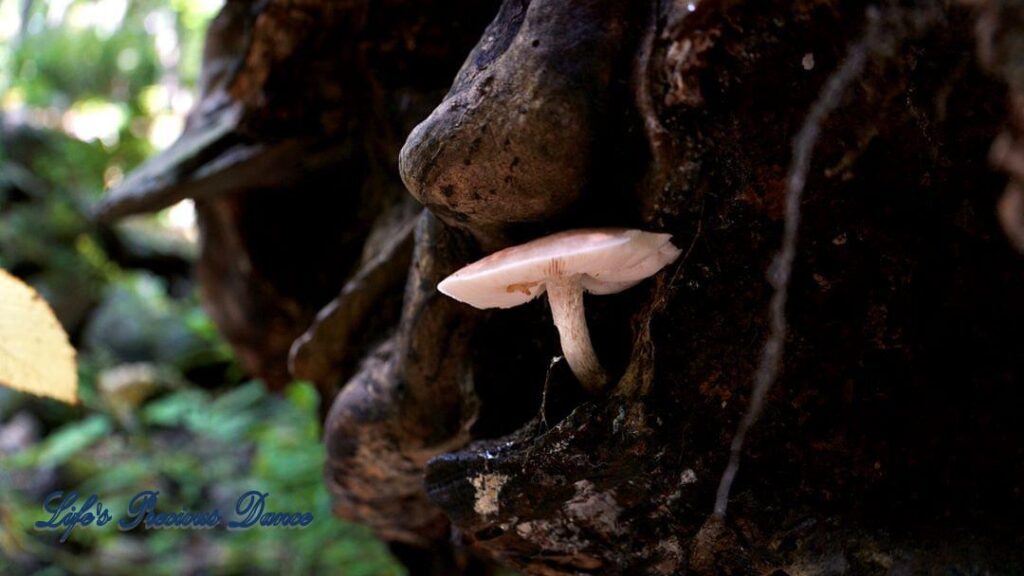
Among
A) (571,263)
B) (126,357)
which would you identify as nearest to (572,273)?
(571,263)

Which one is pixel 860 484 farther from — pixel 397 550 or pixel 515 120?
pixel 397 550

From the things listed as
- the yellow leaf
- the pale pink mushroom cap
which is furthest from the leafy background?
the pale pink mushroom cap

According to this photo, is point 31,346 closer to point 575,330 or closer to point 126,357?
point 575,330

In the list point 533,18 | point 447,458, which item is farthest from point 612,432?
point 533,18

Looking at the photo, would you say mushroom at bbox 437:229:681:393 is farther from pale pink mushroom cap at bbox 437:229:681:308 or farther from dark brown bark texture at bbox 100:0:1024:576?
dark brown bark texture at bbox 100:0:1024:576

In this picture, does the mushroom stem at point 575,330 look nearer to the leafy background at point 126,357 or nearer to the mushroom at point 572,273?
the mushroom at point 572,273

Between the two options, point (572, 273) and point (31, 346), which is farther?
point (31, 346)
